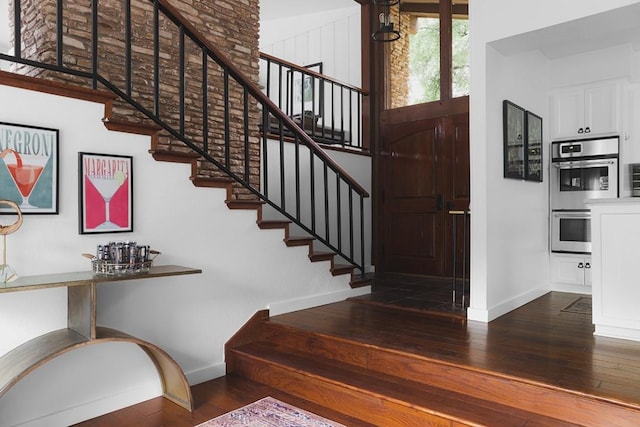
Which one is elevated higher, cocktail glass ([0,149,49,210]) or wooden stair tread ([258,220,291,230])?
cocktail glass ([0,149,49,210])

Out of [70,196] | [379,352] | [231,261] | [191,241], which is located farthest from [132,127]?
[379,352]

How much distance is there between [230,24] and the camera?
16.1ft

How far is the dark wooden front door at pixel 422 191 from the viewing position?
5699mm

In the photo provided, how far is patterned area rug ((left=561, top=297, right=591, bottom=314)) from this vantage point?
162 inches

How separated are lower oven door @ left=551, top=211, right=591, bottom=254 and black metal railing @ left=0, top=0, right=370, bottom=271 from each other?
2.11 m

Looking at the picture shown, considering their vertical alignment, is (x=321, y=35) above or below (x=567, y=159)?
above

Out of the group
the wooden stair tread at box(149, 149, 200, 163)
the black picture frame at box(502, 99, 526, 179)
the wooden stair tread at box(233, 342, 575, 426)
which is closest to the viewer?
the wooden stair tread at box(233, 342, 575, 426)

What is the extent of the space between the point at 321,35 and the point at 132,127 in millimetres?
5064

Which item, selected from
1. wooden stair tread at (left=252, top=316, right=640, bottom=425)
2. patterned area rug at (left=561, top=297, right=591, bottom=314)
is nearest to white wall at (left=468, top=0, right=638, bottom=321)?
patterned area rug at (left=561, top=297, right=591, bottom=314)

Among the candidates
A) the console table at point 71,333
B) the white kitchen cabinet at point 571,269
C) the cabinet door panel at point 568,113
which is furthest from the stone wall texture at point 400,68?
the console table at point 71,333

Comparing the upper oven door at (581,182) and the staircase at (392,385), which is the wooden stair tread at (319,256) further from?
the upper oven door at (581,182)

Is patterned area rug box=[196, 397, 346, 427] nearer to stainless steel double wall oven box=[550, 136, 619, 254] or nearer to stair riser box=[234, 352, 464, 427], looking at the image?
stair riser box=[234, 352, 464, 427]

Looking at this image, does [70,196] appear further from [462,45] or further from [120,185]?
[462,45]

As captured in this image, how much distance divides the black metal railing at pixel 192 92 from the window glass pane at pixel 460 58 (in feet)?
6.41
